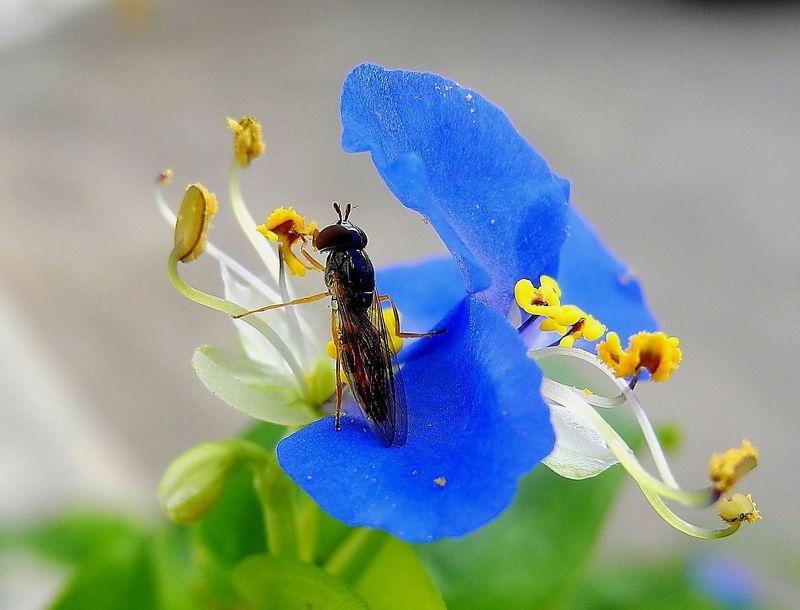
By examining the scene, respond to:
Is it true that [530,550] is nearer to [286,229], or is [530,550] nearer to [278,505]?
[278,505]

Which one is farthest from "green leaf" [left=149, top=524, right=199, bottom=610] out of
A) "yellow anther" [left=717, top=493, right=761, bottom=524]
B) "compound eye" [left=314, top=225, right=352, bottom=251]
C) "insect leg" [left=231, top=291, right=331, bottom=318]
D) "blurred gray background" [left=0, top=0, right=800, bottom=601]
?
"blurred gray background" [left=0, top=0, right=800, bottom=601]

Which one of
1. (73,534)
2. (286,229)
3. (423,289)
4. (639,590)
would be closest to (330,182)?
(73,534)

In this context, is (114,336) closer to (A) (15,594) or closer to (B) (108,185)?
(B) (108,185)

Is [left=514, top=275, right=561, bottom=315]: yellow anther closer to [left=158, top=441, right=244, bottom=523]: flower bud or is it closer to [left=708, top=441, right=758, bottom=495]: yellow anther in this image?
[left=708, top=441, right=758, bottom=495]: yellow anther

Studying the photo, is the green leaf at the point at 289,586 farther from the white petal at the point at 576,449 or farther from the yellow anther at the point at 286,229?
the yellow anther at the point at 286,229

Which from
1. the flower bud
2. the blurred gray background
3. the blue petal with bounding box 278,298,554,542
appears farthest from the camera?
the blurred gray background
